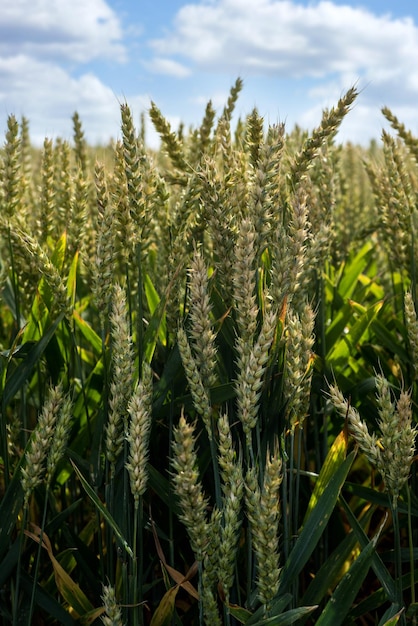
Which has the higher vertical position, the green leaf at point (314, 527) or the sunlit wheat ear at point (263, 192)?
the sunlit wheat ear at point (263, 192)

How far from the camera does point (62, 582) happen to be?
193cm

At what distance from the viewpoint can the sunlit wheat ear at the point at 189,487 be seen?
4.72ft

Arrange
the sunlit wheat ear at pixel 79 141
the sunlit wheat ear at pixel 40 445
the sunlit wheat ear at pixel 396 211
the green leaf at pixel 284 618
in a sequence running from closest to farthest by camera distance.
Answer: the green leaf at pixel 284 618
the sunlit wheat ear at pixel 40 445
the sunlit wheat ear at pixel 396 211
the sunlit wheat ear at pixel 79 141

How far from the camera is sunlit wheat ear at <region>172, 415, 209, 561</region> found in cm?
144

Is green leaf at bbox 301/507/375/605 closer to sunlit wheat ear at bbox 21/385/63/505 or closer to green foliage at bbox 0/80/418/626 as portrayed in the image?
green foliage at bbox 0/80/418/626

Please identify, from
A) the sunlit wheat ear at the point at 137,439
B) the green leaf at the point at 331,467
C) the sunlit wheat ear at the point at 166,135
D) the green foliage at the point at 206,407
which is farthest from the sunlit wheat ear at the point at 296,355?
the sunlit wheat ear at the point at 166,135

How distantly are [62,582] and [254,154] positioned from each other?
131 cm

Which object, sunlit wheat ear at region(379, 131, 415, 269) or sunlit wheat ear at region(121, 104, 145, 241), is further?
sunlit wheat ear at region(379, 131, 415, 269)

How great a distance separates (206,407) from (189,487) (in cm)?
20

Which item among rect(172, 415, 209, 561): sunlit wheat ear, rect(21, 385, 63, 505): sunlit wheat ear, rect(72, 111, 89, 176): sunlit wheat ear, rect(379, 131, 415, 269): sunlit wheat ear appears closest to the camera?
rect(172, 415, 209, 561): sunlit wheat ear

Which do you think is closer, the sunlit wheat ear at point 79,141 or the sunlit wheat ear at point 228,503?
the sunlit wheat ear at point 228,503

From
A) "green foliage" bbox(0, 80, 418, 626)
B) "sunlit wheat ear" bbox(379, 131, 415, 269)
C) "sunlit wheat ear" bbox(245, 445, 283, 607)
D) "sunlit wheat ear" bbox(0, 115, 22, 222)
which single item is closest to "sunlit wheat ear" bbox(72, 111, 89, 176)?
"green foliage" bbox(0, 80, 418, 626)

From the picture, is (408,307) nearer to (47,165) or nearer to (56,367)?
(56,367)

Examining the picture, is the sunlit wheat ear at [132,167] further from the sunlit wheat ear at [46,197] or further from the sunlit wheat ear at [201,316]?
the sunlit wheat ear at [46,197]
